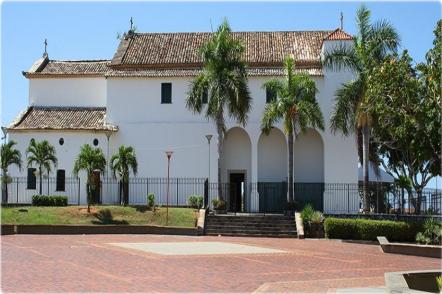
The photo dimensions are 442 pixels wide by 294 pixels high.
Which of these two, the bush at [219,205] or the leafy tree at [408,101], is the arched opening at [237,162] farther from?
the leafy tree at [408,101]

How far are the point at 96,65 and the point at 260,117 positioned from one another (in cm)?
1379

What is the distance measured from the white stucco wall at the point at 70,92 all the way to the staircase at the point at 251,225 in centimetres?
1618

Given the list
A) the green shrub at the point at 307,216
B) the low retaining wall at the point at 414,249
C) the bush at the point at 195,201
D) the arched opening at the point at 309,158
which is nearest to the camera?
the low retaining wall at the point at 414,249

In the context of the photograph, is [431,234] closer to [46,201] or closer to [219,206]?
[219,206]

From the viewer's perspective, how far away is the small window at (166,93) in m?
41.1

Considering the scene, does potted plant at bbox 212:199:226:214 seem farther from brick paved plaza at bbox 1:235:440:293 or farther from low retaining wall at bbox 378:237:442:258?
low retaining wall at bbox 378:237:442:258

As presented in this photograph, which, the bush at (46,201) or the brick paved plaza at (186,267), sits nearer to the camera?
the brick paved plaza at (186,267)

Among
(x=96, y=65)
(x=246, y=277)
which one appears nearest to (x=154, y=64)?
(x=96, y=65)

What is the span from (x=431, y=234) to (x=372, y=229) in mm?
2893

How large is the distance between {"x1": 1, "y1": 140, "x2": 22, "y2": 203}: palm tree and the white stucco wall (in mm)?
6190

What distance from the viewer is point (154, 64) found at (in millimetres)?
41688

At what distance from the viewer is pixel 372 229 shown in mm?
27734

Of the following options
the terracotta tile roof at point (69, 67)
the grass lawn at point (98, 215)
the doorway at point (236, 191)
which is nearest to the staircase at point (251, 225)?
the grass lawn at point (98, 215)

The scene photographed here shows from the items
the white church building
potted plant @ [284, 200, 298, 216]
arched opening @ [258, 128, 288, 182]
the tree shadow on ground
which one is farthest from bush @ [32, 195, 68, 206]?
arched opening @ [258, 128, 288, 182]
